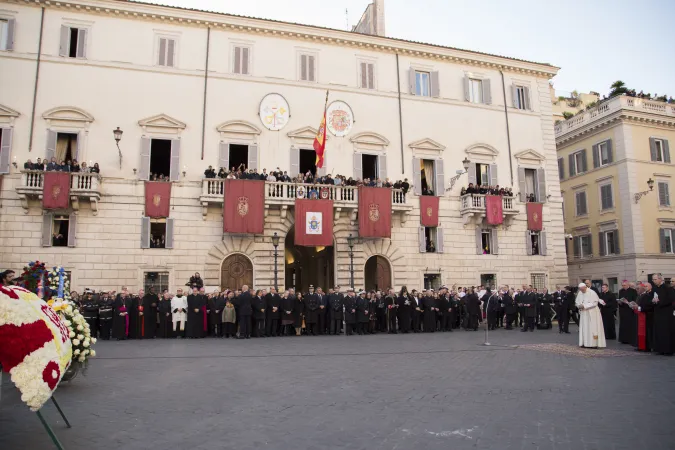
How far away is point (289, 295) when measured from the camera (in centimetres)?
2092

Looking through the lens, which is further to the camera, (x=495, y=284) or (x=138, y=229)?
(x=495, y=284)

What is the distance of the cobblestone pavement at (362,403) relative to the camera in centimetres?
601

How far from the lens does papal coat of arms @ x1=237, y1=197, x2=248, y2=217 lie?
25000mm

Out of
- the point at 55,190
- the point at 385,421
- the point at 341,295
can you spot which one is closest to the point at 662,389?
the point at 385,421

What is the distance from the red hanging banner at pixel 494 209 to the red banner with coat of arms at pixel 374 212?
6.05m

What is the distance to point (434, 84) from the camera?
30.8 meters

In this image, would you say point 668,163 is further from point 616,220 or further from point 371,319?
point 371,319

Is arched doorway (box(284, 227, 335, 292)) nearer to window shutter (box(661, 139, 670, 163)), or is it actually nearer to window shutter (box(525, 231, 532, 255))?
window shutter (box(525, 231, 532, 255))

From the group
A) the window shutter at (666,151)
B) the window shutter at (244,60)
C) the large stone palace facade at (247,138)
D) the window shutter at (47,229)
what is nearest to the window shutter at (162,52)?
the large stone palace facade at (247,138)

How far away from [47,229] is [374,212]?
15033mm

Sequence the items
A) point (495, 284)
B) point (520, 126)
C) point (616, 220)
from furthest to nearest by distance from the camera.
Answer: point (616, 220) < point (520, 126) < point (495, 284)

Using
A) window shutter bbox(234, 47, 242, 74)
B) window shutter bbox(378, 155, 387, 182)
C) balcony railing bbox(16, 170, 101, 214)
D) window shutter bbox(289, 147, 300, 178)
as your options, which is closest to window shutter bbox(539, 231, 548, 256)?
window shutter bbox(378, 155, 387, 182)

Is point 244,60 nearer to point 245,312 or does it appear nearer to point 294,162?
point 294,162

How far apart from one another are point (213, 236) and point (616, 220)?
28912mm
